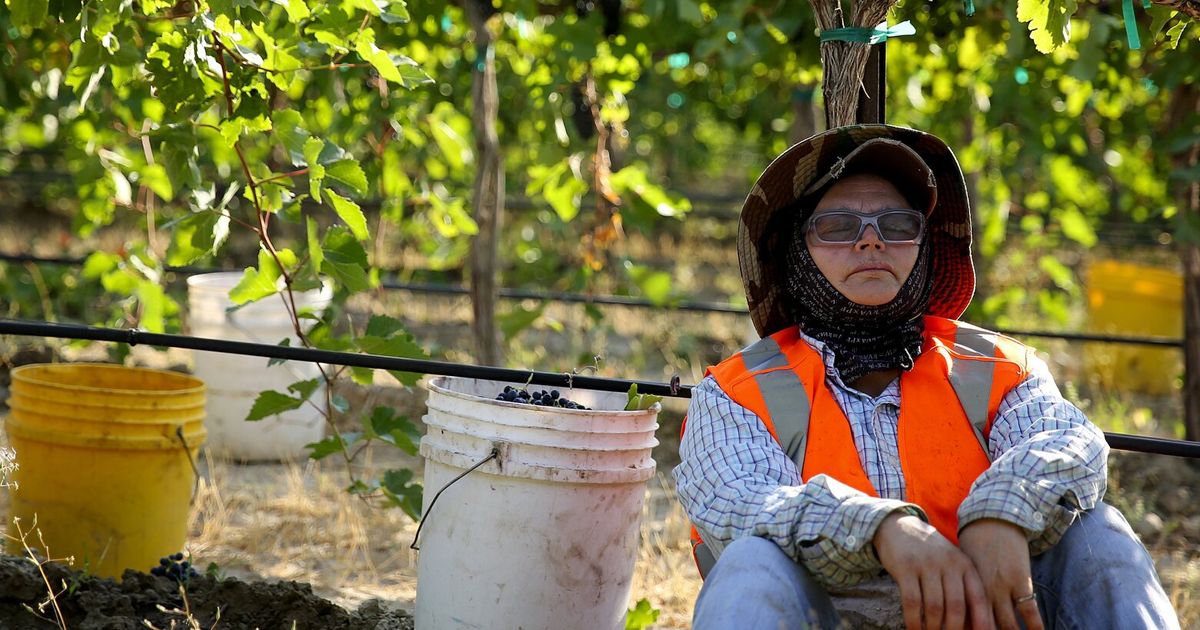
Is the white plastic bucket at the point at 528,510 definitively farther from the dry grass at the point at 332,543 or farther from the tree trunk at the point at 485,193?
the tree trunk at the point at 485,193

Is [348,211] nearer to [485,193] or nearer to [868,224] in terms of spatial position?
[868,224]

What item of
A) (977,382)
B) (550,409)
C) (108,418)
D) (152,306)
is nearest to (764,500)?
(977,382)

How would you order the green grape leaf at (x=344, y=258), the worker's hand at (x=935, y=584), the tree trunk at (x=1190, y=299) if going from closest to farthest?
the worker's hand at (x=935, y=584)
the green grape leaf at (x=344, y=258)
the tree trunk at (x=1190, y=299)

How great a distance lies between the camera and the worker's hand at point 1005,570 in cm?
181

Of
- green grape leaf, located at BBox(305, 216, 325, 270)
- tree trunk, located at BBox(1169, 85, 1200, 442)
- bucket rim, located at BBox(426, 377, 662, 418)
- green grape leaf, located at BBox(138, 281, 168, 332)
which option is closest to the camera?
bucket rim, located at BBox(426, 377, 662, 418)

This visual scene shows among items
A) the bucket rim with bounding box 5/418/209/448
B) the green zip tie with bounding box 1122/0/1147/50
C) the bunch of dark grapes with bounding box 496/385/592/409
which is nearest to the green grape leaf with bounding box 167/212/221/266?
the bucket rim with bounding box 5/418/209/448

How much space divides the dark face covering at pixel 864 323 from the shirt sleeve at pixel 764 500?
229 millimetres

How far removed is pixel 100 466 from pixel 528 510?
1363 mm

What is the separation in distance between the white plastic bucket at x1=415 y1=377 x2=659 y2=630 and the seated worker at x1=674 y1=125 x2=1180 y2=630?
318mm

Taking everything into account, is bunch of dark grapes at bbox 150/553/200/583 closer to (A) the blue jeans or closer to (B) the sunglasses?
(A) the blue jeans

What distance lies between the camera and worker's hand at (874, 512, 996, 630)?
178 centimetres

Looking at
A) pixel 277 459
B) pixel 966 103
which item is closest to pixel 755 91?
pixel 966 103

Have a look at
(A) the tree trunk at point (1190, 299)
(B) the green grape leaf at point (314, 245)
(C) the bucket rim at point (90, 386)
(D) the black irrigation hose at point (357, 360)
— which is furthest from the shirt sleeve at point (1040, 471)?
(A) the tree trunk at point (1190, 299)

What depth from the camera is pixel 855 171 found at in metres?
2.32
